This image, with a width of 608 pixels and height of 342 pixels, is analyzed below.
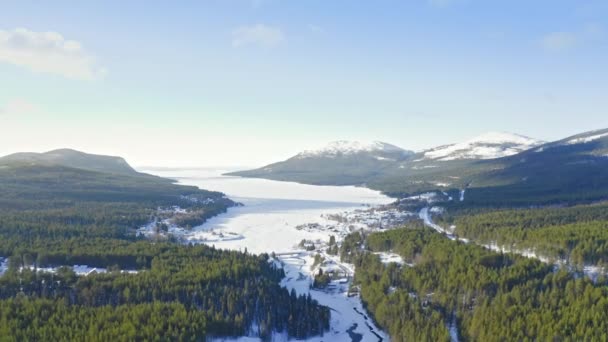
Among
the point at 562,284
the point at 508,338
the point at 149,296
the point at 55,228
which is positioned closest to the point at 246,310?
the point at 149,296

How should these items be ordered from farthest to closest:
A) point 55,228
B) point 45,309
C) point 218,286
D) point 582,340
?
point 55,228 → point 218,286 → point 45,309 → point 582,340

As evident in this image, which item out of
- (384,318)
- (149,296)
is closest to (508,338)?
(384,318)

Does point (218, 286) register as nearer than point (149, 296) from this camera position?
No

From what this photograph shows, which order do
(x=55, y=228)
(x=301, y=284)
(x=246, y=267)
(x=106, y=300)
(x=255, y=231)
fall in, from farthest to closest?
1. (x=255, y=231)
2. (x=55, y=228)
3. (x=301, y=284)
4. (x=246, y=267)
5. (x=106, y=300)

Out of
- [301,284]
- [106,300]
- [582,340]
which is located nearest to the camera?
[582,340]

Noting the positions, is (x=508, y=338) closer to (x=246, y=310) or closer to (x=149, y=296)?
(x=246, y=310)

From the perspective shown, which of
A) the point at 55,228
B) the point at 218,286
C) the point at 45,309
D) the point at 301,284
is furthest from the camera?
the point at 55,228

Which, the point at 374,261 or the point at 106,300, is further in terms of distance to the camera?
the point at 374,261

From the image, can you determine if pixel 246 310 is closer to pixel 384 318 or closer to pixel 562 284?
pixel 384 318

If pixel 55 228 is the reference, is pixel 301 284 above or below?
below
